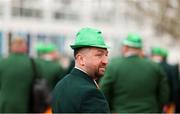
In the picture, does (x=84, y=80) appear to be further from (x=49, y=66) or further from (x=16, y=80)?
(x=49, y=66)

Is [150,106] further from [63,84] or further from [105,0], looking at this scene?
[105,0]

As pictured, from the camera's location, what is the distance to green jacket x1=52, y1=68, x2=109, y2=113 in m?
5.17

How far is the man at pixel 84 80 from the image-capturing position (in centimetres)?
519

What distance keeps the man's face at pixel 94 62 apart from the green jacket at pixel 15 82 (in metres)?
4.90

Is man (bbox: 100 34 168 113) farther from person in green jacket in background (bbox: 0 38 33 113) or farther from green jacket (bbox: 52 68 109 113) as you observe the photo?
green jacket (bbox: 52 68 109 113)

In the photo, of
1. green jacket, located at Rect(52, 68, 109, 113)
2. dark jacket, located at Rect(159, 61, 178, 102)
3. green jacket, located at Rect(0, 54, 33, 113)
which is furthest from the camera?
dark jacket, located at Rect(159, 61, 178, 102)

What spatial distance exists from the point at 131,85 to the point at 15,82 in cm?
209

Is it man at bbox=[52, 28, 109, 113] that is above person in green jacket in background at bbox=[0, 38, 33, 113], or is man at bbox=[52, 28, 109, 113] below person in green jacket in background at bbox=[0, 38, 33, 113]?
above

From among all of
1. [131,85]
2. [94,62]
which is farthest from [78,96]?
[131,85]

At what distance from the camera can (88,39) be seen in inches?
210

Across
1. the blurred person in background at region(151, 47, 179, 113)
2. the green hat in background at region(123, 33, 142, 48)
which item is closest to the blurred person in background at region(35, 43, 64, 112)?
the blurred person in background at region(151, 47, 179, 113)

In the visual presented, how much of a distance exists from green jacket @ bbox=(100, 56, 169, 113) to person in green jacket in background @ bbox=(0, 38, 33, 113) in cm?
162

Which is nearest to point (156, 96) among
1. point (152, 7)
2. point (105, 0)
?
point (152, 7)

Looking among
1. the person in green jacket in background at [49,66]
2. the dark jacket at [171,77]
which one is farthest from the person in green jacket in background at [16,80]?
the dark jacket at [171,77]
